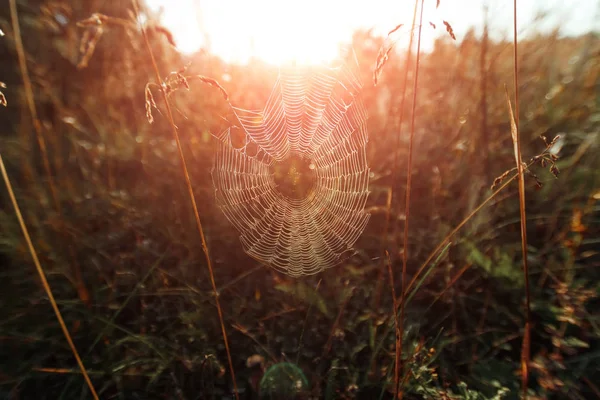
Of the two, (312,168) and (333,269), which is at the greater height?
(312,168)

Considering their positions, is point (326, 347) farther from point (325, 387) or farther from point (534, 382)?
point (534, 382)

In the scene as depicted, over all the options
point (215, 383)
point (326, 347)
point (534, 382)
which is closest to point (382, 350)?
point (326, 347)

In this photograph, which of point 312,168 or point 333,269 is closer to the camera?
point 333,269

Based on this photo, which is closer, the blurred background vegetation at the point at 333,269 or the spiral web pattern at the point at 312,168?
the blurred background vegetation at the point at 333,269

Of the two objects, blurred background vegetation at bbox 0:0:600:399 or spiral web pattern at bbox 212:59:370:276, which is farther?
spiral web pattern at bbox 212:59:370:276
